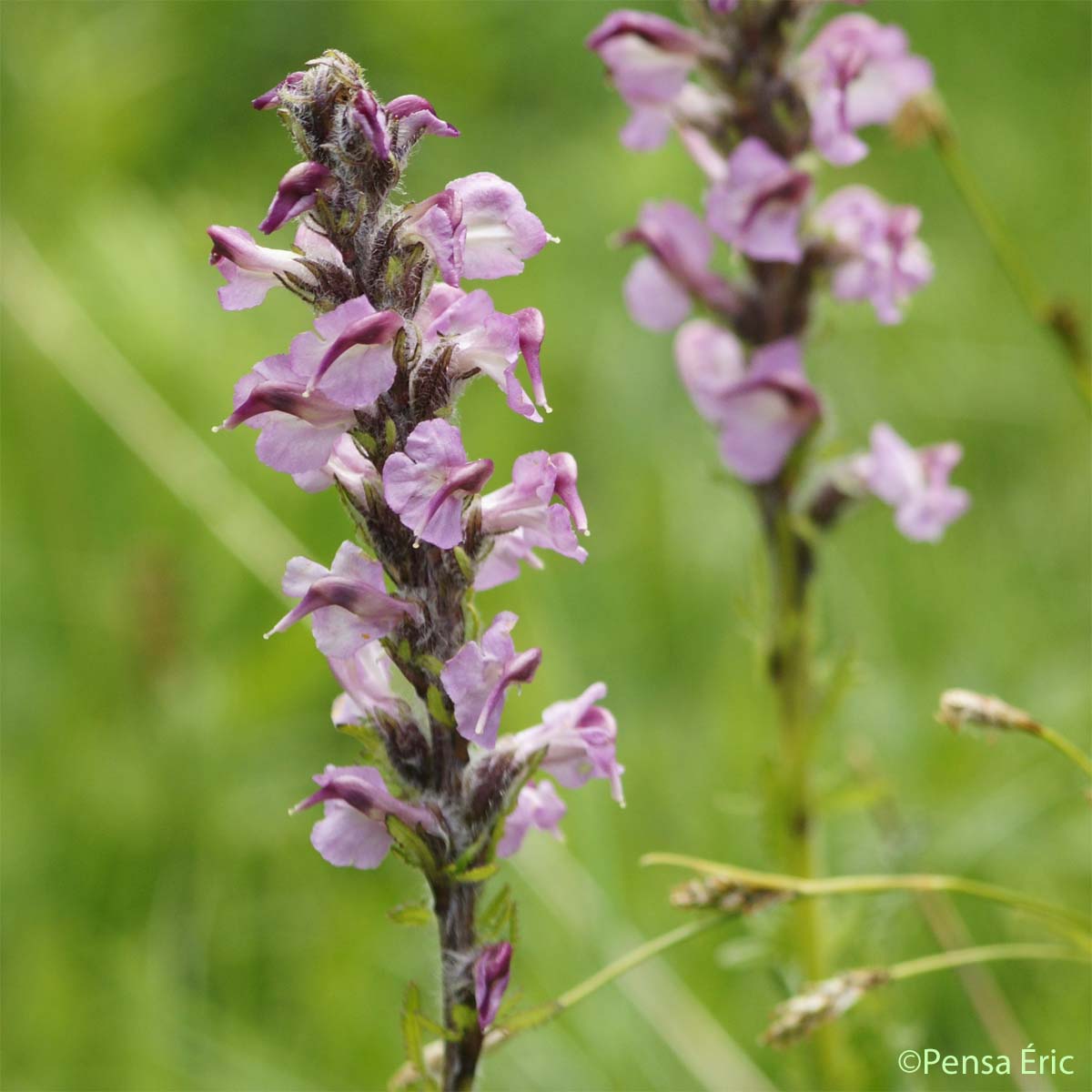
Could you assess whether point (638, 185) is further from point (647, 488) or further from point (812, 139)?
point (812, 139)

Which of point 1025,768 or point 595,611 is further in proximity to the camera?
point 595,611

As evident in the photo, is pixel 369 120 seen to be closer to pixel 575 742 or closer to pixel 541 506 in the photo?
pixel 541 506

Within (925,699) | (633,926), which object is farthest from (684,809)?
(925,699)

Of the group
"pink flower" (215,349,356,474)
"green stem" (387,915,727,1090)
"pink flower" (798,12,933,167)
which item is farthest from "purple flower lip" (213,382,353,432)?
"pink flower" (798,12,933,167)

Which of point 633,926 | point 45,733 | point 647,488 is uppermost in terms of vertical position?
point 647,488

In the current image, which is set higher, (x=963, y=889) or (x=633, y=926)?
(x=963, y=889)

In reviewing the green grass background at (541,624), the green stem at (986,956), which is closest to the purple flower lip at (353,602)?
the green grass background at (541,624)

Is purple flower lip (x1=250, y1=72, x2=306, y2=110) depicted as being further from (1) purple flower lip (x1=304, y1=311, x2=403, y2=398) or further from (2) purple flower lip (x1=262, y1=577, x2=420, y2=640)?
(2) purple flower lip (x1=262, y1=577, x2=420, y2=640)
